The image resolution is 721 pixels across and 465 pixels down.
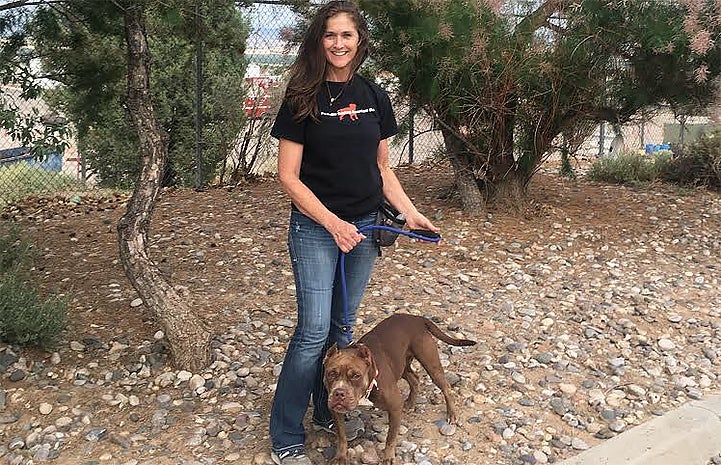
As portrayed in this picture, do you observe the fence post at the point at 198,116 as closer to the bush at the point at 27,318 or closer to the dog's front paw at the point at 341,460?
the bush at the point at 27,318

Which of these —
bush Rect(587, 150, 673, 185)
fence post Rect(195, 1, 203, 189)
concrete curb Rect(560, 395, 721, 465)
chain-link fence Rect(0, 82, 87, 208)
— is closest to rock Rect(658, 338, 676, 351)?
concrete curb Rect(560, 395, 721, 465)

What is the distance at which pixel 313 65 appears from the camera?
2.85m

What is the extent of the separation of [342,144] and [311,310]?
0.66 m

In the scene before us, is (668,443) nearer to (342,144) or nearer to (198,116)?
(342,144)

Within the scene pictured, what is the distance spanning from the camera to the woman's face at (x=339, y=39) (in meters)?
2.82

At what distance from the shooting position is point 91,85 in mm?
4719

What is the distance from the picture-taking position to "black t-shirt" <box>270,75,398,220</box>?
2.81 metres

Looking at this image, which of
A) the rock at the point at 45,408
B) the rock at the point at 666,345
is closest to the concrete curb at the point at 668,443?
the rock at the point at 666,345

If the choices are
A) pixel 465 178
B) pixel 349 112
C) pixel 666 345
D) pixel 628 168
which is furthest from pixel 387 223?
pixel 628 168

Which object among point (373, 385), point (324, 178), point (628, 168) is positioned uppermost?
point (324, 178)

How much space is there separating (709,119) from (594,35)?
133 cm

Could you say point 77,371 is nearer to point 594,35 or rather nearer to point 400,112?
point 400,112

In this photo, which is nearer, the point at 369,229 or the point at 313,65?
the point at 313,65

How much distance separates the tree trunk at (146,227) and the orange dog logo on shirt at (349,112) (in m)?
1.38
